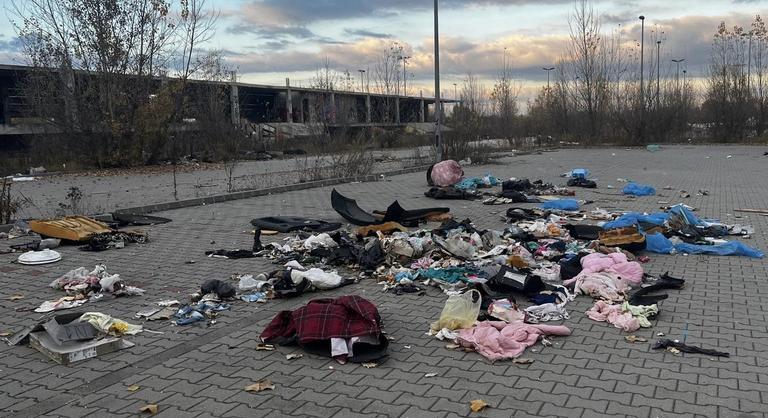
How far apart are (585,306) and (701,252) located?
3286 mm

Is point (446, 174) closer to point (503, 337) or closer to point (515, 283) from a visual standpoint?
point (515, 283)

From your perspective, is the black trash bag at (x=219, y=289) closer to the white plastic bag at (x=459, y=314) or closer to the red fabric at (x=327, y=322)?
the red fabric at (x=327, y=322)

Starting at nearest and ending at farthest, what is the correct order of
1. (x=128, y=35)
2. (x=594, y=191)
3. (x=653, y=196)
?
(x=653, y=196)
(x=594, y=191)
(x=128, y=35)

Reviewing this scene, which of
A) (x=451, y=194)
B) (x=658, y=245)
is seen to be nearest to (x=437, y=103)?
(x=451, y=194)

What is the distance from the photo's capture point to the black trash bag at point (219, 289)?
6.32m

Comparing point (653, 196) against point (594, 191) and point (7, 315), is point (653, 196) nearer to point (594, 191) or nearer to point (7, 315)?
point (594, 191)

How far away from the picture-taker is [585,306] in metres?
5.95

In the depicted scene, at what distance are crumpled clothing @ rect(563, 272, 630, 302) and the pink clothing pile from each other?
9.9 inches

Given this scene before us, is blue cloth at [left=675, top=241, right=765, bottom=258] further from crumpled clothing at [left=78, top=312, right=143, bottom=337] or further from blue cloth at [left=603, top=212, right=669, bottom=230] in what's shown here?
crumpled clothing at [left=78, top=312, right=143, bottom=337]

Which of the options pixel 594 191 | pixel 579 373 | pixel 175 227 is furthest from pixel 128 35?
pixel 579 373

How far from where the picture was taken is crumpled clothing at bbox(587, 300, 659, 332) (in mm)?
5270

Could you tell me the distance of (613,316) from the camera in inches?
216

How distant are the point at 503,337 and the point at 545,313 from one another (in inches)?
37.1

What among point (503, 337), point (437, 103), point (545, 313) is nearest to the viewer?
point (503, 337)
